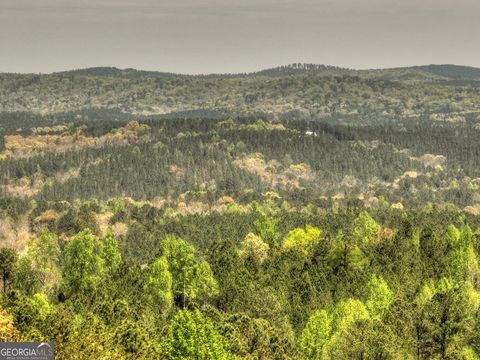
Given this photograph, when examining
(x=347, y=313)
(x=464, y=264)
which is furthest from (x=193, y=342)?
(x=464, y=264)

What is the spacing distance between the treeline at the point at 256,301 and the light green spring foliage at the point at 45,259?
11.6 inches

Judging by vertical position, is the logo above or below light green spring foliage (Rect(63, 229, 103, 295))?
above

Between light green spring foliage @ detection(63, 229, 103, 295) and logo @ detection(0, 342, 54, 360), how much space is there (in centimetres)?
8464

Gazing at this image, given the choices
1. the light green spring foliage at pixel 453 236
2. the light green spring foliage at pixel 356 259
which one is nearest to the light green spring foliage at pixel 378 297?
the light green spring foliage at pixel 356 259

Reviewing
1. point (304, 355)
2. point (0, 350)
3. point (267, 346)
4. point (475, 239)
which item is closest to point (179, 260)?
point (304, 355)

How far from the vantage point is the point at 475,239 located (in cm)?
18450

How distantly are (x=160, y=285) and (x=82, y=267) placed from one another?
17.1 metres

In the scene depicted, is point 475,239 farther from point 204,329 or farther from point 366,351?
point 204,329

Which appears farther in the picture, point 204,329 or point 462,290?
point 462,290

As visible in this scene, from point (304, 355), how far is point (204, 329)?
3810 cm

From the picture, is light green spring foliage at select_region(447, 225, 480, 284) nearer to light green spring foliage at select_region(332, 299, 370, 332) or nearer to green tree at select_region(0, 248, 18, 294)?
light green spring foliage at select_region(332, 299, 370, 332)

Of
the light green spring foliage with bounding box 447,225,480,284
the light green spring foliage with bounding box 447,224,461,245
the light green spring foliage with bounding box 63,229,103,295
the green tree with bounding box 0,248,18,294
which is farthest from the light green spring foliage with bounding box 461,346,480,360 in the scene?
the green tree with bounding box 0,248,18,294

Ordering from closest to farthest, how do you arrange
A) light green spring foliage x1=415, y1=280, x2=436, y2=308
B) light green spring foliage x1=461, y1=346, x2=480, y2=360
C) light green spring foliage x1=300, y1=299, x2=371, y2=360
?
1. light green spring foliage x1=461, y1=346, x2=480, y2=360
2. light green spring foliage x1=300, y1=299, x2=371, y2=360
3. light green spring foliage x1=415, y1=280, x2=436, y2=308

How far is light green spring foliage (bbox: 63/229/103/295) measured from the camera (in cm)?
14700
